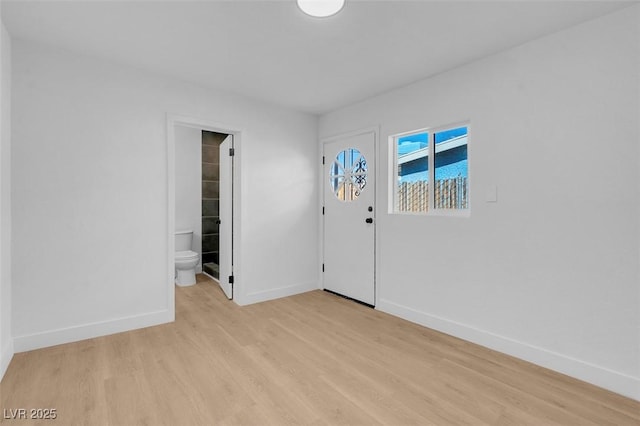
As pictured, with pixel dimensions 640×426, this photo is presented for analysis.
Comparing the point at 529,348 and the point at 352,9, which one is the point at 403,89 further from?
the point at 529,348

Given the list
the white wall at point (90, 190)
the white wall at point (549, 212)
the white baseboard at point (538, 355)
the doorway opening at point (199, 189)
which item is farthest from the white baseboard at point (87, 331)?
the white wall at point (549, 212)

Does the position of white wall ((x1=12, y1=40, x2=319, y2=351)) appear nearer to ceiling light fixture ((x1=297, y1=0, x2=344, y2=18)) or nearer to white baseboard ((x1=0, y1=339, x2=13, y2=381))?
white baseboard ((x1=0, y1=339, x2=13, y2=381))

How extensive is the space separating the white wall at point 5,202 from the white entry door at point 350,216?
121 inches

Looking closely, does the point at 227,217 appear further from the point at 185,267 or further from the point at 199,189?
the point at 199,189

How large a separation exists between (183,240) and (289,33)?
3730mm

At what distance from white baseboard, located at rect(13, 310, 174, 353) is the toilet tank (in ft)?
6.42

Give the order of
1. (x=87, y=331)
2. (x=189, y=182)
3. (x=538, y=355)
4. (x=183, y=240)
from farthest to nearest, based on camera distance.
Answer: (x=189, y=182) → (x=183, y=240) → (x=87, y=331) → (x=538, y=355)

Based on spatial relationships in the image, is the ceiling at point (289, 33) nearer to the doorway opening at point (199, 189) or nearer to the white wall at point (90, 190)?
the white wall at point (90, 190)

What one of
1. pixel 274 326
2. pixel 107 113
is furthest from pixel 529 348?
pixel 107 113

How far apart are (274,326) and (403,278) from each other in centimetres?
140

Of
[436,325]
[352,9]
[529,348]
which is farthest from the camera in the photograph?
[436,325]

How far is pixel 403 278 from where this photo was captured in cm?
324

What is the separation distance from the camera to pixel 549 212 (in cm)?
225

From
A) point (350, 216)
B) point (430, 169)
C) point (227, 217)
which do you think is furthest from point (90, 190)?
point (430, 169)
